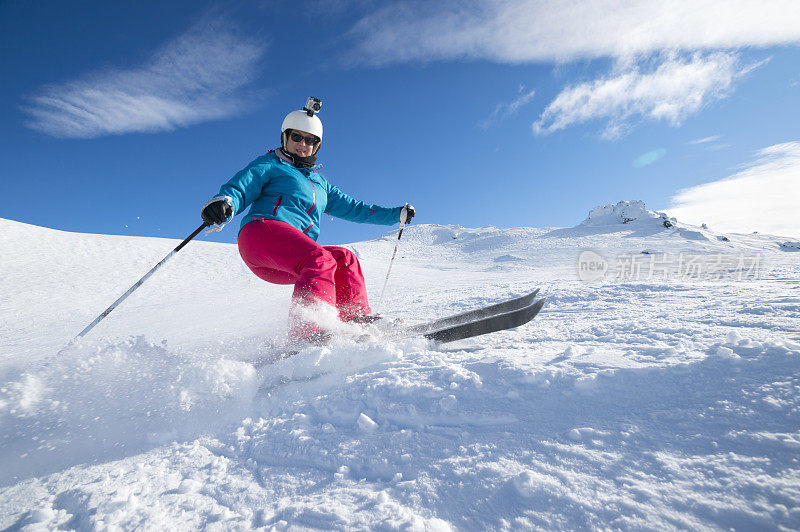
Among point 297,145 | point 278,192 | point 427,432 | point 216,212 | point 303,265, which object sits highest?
point 297,145

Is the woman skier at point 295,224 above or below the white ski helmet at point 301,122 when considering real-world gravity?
below

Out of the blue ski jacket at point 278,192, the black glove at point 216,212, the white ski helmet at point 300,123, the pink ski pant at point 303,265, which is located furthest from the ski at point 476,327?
the white ski helmet at point 300,123

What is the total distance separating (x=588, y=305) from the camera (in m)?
3.26

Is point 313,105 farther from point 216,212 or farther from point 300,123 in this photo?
point 216,212

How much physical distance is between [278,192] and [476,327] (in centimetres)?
180

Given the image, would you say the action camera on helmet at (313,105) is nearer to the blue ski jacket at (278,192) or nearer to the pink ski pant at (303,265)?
the blue ski jacket at (278,192)

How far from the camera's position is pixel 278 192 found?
2627mm

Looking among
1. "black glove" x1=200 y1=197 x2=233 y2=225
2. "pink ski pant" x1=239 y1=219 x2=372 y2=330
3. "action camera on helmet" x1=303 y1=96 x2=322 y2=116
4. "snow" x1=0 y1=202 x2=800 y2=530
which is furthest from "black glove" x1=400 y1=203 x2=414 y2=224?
"black glove" x1=200 y1=197 x2=233 y2=225

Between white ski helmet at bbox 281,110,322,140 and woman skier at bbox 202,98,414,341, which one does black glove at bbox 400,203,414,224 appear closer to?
woman skier at bbox 202,98,414,341

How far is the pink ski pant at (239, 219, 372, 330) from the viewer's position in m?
2.14

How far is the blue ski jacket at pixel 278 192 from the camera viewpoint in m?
2.42

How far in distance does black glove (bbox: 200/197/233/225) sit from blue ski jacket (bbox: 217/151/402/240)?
100mm

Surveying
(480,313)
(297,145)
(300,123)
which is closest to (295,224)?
(297,145)

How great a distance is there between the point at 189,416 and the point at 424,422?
3.19 feet
